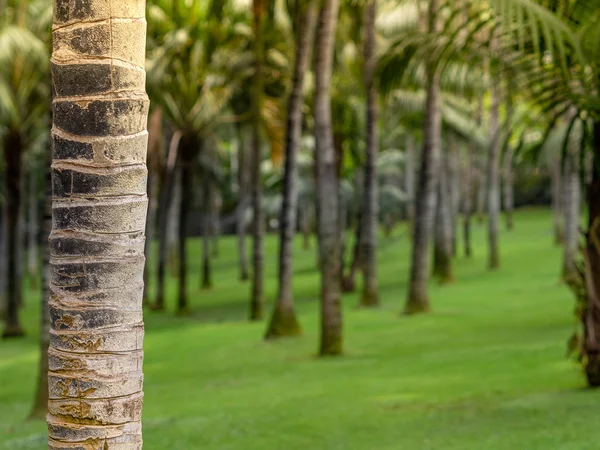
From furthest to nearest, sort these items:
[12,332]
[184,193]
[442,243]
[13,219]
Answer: [442,243]
[184,193]
[13,219]
[12,332]

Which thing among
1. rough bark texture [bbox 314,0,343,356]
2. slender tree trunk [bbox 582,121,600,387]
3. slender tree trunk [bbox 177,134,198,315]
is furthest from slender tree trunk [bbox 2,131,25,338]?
slender tree trunk [bbox 582,121,600,387]

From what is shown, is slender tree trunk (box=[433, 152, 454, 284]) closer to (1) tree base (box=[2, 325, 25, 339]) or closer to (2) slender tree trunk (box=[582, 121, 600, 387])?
(1) tree base (box=[2, 325, 25, 339])

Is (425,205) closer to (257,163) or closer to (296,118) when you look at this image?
(257,163)

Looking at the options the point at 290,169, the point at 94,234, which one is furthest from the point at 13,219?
the point at 94,234

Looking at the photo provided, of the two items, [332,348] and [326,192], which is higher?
[326,192]

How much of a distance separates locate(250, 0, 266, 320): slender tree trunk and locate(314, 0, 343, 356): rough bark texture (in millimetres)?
5247

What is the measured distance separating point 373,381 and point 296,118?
7.50m

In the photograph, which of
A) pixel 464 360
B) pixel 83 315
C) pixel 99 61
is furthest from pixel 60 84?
pixel 464 360

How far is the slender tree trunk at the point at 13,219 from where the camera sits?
84.1 feet

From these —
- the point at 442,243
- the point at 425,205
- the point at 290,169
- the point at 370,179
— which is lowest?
the point at 442,243

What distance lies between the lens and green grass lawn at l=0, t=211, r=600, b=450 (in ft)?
31.0

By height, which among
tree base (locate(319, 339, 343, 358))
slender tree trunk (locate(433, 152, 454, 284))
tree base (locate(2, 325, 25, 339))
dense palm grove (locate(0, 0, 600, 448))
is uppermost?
dense palm grove (locate(0, 0, 600, 448))

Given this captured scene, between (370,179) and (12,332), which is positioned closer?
(370,179)

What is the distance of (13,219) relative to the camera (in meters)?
26.4
